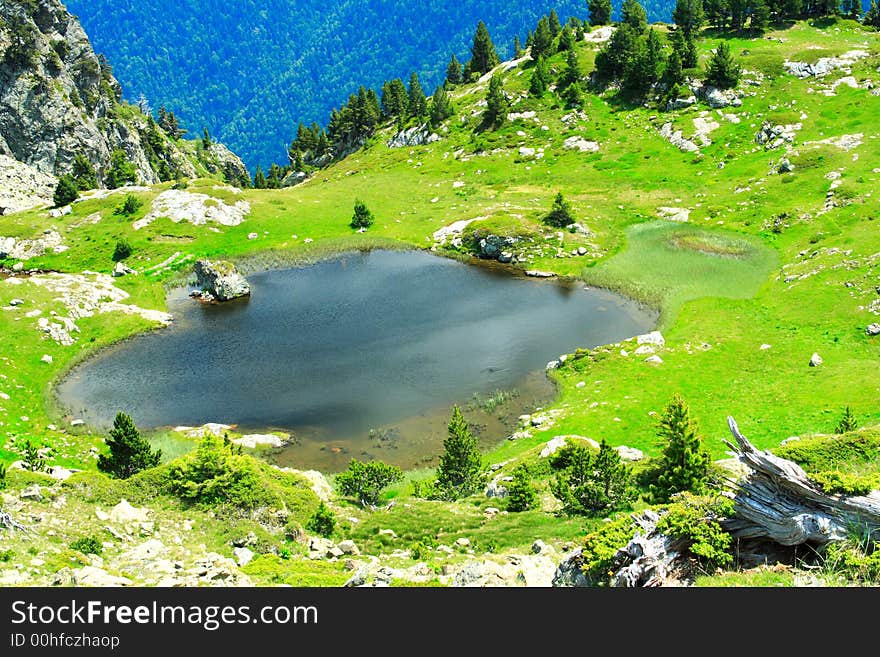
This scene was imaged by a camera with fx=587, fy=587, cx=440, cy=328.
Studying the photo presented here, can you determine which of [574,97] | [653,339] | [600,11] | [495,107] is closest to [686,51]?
[574,97]

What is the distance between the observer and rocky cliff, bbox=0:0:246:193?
133m

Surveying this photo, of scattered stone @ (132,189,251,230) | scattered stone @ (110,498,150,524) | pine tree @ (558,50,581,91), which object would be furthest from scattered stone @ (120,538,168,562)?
pine tree @ (558,50,581,91)

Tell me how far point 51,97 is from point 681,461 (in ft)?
539

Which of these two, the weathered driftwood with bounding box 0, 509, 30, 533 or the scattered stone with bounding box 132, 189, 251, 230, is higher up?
the scattered stone with bounding box 132, 189, 251, 230

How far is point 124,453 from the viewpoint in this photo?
120ft

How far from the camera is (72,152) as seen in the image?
462ft

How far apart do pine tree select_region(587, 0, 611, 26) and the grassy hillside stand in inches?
754

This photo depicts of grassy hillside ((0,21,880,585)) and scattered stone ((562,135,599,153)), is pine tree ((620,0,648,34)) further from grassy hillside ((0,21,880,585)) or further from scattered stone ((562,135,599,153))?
scattered stone ((562,135,599,153))

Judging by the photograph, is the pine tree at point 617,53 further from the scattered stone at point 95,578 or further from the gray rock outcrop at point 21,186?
the scattered stone at point 95,578

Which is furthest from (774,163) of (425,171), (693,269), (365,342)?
(365,342)

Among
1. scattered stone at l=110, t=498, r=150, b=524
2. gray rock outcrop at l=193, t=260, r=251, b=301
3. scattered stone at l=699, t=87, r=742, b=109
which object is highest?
scattered stone at l=699, t=87, r=742, b=109
